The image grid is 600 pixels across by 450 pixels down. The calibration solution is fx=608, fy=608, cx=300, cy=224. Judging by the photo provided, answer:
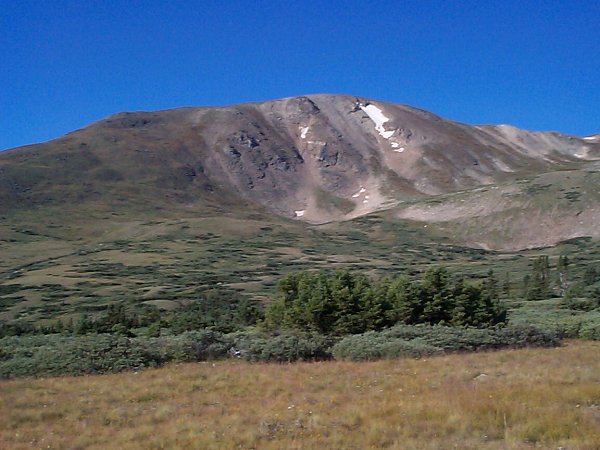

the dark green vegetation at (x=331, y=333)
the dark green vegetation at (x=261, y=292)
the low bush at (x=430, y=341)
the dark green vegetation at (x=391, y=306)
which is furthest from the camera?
the dark green vegetation at (x=391, y=306)

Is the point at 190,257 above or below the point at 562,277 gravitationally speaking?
above

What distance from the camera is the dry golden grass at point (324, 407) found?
9.54 metres

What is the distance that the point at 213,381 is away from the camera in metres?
16.6

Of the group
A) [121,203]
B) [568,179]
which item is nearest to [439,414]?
[568,179]

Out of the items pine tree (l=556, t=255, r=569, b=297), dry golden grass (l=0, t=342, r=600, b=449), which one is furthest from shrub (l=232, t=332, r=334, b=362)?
pine tree (l=556, t=255, r=569, b=297)

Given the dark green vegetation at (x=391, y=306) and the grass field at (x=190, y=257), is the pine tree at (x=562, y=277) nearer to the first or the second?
the grass field at (x=190, y=257)

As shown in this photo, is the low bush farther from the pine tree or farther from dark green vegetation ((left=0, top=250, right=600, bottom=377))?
the pine tree

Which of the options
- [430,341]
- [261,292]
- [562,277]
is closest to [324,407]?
[430,341]

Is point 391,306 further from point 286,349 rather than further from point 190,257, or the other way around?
point 190,257

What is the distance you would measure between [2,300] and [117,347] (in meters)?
69.7

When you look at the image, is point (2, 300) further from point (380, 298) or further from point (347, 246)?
point (347, 246)

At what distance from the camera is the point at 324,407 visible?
477 inches

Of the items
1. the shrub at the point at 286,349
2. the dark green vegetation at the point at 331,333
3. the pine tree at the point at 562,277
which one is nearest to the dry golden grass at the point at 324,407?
the dark green vegetation at the point at 331,333

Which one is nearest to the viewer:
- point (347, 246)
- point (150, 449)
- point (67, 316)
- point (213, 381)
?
point (150, 449)
